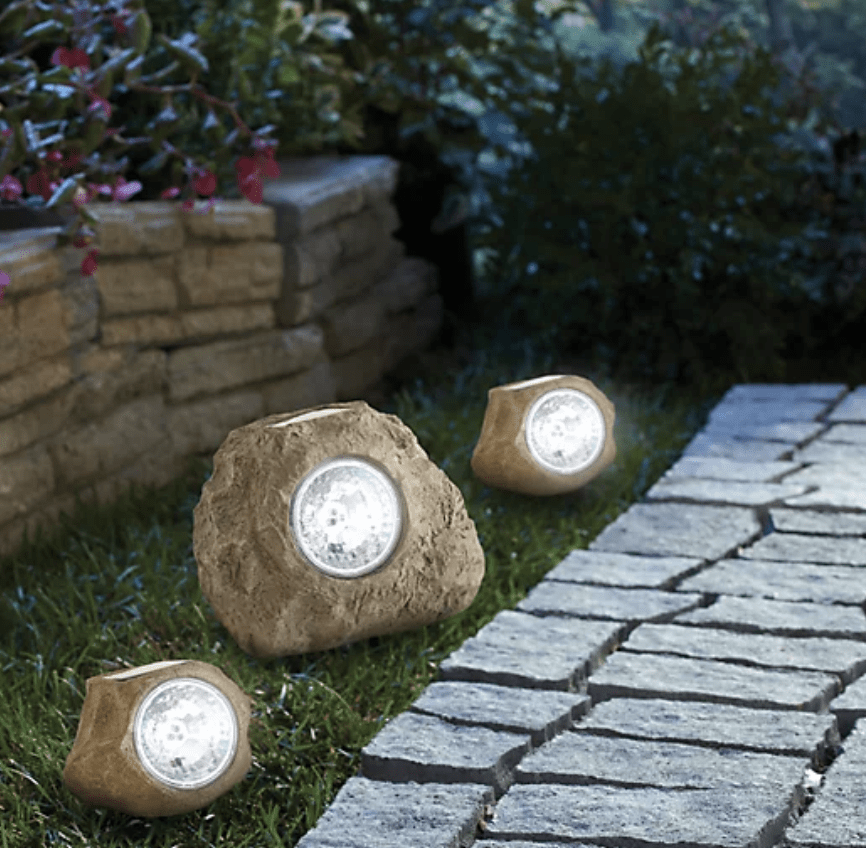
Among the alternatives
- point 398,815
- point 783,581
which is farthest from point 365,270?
point 398,815

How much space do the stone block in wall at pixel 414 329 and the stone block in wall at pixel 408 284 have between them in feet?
0.13

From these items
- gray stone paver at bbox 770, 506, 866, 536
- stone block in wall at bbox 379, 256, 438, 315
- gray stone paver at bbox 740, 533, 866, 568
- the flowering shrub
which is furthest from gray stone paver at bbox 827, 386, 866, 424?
the flowering shrub

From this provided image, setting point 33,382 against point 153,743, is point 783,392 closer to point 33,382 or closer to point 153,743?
point 33,382

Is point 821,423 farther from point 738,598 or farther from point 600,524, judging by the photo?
point 738,598

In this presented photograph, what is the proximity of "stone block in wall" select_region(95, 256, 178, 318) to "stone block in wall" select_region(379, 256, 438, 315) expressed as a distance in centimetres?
131

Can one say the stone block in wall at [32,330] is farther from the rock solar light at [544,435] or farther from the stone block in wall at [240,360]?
the rock solar light at [544,435]

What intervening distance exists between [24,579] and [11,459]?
0.33m

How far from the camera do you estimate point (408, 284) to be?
5715mm

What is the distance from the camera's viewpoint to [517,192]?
5426 millimetres

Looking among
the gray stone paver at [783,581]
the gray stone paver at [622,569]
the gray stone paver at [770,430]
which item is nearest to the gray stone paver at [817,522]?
the gray stone paver at [783,581]

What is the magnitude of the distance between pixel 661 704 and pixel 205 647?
3.16 feet

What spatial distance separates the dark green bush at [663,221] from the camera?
514cm

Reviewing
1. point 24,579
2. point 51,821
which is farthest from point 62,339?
point 51,821

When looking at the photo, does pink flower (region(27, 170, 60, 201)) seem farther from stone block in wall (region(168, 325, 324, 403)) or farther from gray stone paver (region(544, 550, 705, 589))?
gray stone paver (region(544, 550, 705, 589))
